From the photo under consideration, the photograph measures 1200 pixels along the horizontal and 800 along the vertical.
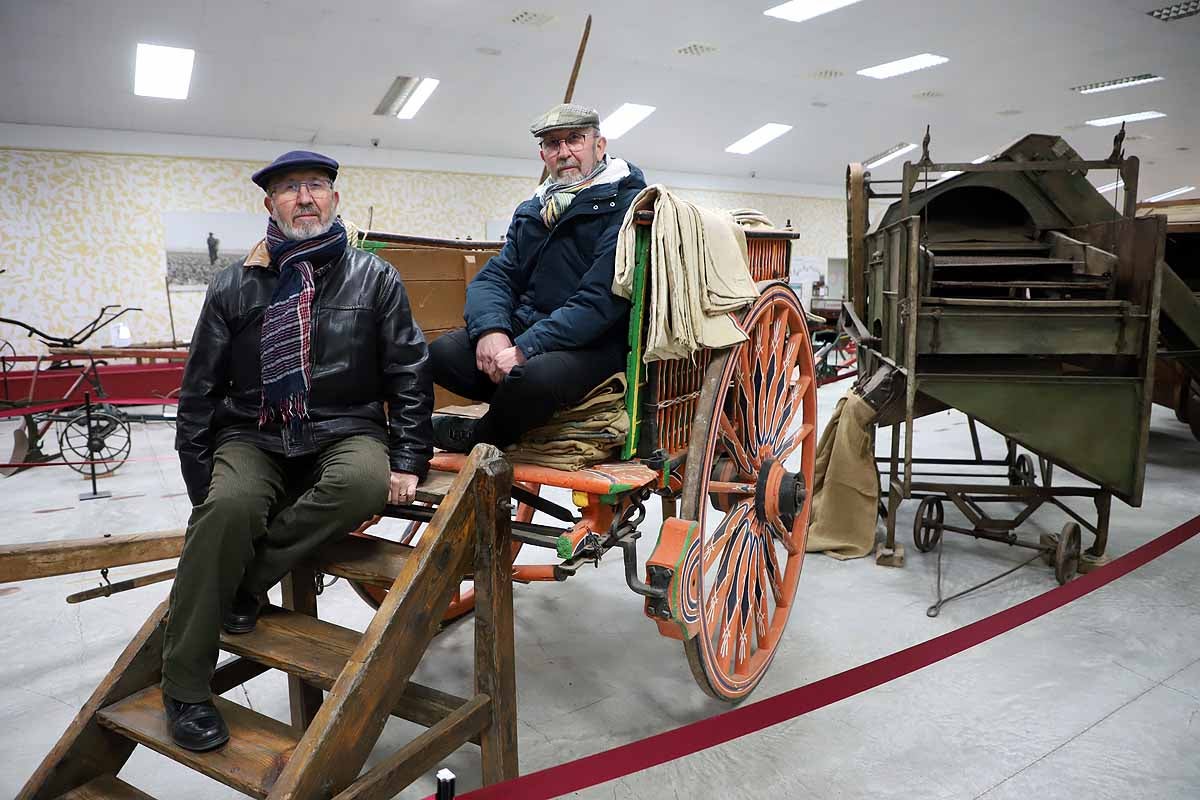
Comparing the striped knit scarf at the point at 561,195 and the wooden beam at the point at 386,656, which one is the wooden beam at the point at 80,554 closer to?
the wooden beam at the point at 386,656

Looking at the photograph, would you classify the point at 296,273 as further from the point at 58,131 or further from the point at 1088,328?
the point at 58,131

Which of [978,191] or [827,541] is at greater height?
[978,191]

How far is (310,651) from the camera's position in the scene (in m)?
1.80

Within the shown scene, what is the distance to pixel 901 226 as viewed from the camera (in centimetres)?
365

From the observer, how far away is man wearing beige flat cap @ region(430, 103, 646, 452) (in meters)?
2.18

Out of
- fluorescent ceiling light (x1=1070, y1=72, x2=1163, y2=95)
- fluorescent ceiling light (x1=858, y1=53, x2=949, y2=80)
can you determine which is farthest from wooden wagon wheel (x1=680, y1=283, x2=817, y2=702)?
fluorescent ceiling light (x1=1070, y1=72, x2=1163, y2=95)

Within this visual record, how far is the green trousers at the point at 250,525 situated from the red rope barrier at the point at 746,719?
2.47 ft

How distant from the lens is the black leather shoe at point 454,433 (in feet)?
7.84

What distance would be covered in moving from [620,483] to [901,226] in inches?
93.8

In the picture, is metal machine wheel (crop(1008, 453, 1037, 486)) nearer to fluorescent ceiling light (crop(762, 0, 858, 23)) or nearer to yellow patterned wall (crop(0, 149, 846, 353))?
fluorescent ceiling light (crop(762, 0, 858, 23))

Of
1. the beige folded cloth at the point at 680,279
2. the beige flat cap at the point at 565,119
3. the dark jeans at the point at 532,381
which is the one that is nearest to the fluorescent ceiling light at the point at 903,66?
the beige flat cap at the point at 565,119

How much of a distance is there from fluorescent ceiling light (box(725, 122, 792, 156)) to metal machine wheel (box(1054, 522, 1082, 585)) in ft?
37.0

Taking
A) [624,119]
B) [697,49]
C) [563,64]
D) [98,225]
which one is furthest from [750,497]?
[624,119]

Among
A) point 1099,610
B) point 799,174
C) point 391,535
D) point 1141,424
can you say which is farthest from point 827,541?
point 799,174
